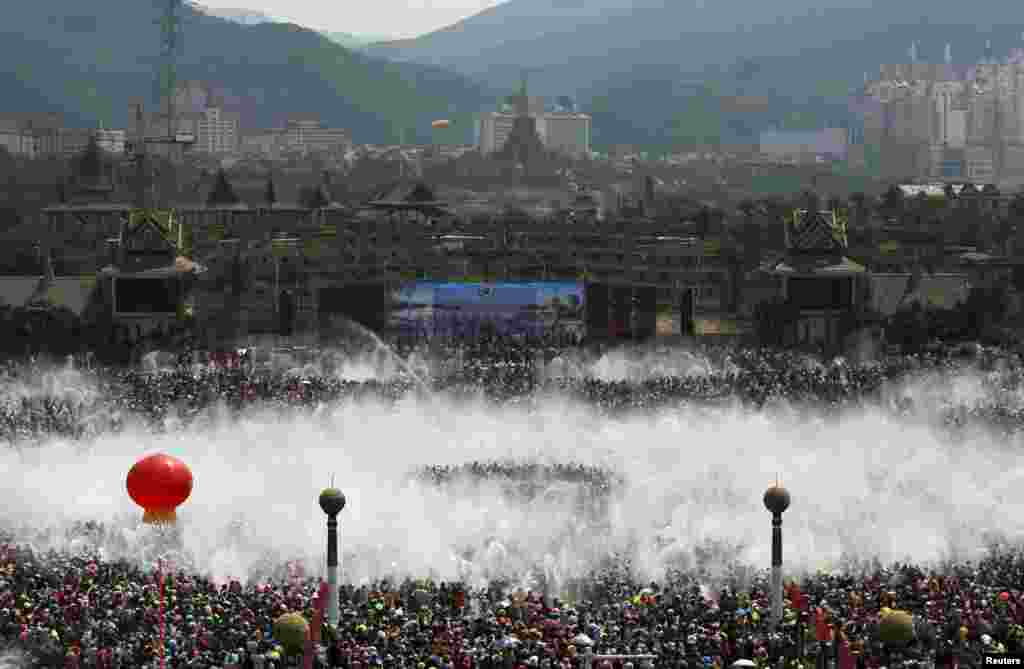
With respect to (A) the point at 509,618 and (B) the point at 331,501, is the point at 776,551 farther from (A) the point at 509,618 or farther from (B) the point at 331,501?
(B) the point at 331,501

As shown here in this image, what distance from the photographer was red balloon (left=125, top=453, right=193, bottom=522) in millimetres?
39719

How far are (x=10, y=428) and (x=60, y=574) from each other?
2131 cm

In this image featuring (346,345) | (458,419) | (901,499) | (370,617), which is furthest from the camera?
(346,345)

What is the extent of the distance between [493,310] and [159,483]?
80.9 metres

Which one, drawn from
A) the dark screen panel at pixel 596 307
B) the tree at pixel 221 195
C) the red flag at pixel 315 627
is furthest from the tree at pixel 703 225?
the red flag at pixel 315 627

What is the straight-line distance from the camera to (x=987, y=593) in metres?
42.6

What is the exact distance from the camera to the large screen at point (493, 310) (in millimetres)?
118375

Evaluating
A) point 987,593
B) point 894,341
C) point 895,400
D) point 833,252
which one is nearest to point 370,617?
point 987,593

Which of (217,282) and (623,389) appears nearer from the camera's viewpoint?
(623,389)

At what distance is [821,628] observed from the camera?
1501 inches

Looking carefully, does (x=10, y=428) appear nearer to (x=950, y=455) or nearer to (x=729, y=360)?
(x=950, y=455)

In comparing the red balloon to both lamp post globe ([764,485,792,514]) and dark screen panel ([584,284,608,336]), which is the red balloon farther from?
dark screen panel ([584,284,608,336])

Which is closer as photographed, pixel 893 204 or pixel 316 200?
pixel 893 204

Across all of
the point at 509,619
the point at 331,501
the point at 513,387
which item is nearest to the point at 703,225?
the point at 513,387
